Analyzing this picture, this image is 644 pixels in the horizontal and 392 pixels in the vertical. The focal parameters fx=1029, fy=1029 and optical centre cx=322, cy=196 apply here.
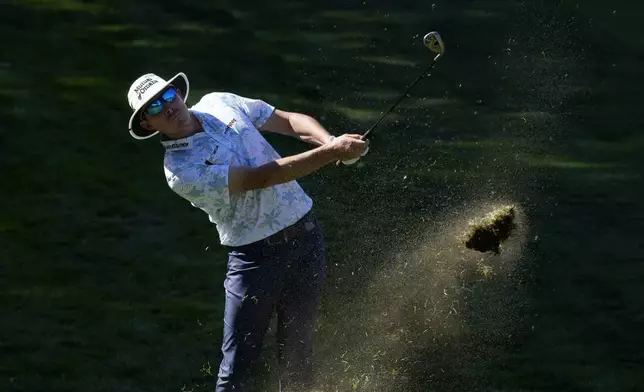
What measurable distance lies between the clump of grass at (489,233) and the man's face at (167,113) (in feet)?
4.84

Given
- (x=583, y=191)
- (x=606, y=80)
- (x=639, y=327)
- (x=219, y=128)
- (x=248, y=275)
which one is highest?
(x=219, y=128)

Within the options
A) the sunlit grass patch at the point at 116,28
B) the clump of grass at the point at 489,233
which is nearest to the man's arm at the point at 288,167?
the clump of grass at the point at 489,233

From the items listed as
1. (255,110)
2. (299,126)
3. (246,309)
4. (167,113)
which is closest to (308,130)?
(299,126)

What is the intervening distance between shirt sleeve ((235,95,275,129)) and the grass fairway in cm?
106

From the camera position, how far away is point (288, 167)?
146 inches

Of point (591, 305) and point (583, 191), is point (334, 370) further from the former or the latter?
point (583, 191)

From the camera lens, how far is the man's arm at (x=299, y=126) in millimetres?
4102

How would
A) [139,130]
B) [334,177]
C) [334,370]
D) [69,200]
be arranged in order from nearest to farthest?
[139,130]
[334,370]
[334,177]
[69,200]

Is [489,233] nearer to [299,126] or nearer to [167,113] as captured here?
[299,126]

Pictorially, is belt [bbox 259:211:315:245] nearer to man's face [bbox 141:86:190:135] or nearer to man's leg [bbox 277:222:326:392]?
man's leg [bbox 277:222:326:392]

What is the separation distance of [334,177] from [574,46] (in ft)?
5.00

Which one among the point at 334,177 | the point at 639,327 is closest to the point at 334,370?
the point at 334,177

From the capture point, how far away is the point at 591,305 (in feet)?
17.5

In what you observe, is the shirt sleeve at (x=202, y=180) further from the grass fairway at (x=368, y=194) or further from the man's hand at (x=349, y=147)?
the grass fairway at (x=368, y=194)
